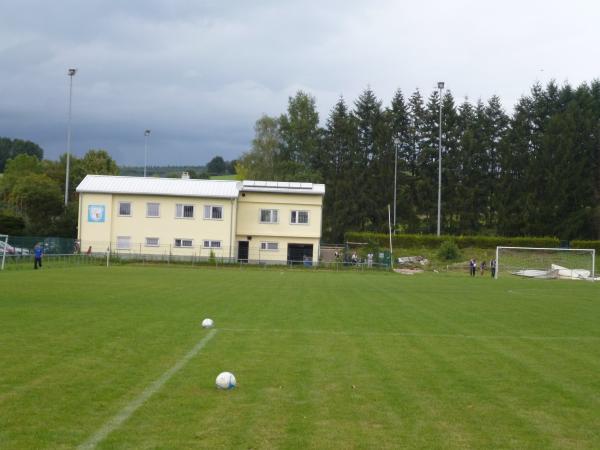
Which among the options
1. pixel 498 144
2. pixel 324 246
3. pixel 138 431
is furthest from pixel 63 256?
pixel 498 144

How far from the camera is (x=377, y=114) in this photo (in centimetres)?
9075

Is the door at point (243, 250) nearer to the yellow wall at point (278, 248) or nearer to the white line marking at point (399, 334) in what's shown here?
the yellow wall at point (278, 248)

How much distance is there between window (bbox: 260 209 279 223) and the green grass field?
148 feet

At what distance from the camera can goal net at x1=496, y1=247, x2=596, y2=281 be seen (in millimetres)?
54469

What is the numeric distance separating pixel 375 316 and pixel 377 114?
74192 millimetres

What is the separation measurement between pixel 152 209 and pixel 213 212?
547 centimetres

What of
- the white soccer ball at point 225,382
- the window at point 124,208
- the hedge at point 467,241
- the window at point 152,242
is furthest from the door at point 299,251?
the white soccer ball at point 225,382

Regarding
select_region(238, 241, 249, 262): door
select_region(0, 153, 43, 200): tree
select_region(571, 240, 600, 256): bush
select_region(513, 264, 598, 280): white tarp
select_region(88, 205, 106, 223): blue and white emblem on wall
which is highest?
select_region(0, 153, 43, 200): tree

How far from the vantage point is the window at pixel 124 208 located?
62.2m

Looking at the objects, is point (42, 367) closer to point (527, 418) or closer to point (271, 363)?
point (271, 363)

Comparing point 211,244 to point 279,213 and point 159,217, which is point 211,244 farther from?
point 279,213

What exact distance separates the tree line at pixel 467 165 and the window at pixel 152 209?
28.4 m

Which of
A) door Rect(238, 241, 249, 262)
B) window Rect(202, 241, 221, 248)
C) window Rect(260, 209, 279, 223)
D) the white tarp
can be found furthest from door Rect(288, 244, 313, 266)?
the white tarp

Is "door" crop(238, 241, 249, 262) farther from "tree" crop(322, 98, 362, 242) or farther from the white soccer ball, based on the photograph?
the white soccer ball
